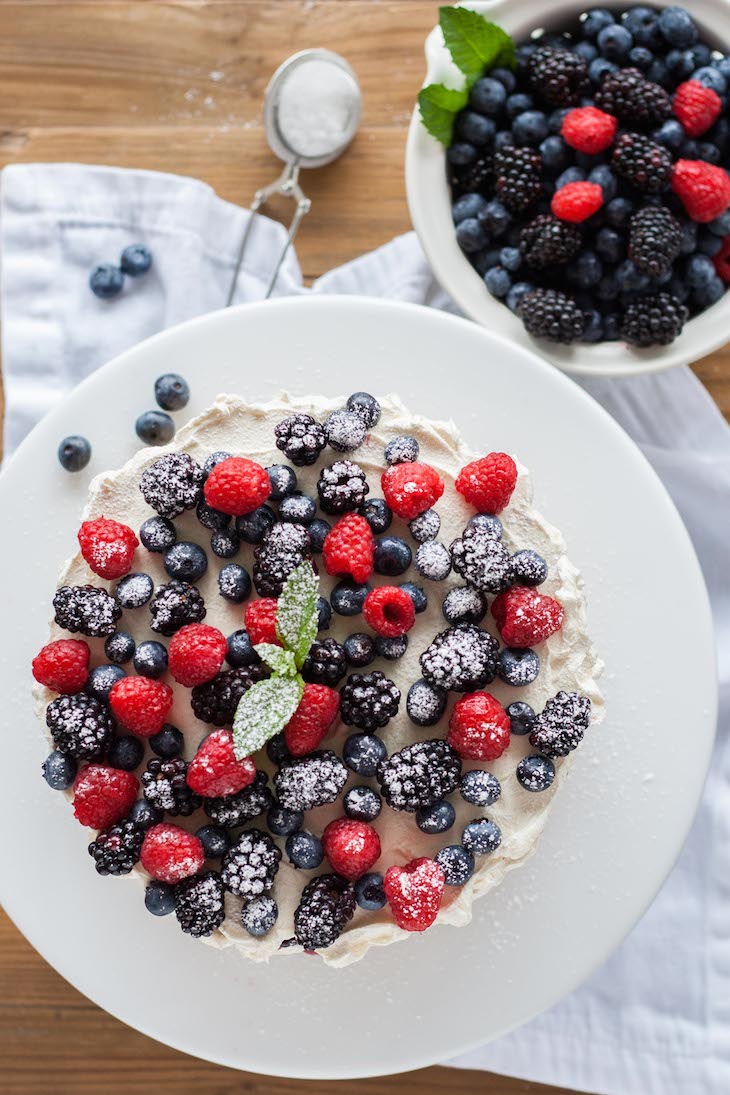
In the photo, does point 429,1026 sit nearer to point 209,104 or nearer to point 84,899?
point 84,899

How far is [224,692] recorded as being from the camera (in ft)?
5.46

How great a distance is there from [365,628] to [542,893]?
0.65 metres

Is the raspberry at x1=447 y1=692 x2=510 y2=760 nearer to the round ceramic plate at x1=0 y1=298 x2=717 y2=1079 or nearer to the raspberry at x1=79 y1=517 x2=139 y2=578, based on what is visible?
the round ceramic plate at x1=0 y1=298 x2=717 y2=1079

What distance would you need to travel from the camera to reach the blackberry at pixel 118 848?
1.66 metres

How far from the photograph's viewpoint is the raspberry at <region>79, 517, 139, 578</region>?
1720mm

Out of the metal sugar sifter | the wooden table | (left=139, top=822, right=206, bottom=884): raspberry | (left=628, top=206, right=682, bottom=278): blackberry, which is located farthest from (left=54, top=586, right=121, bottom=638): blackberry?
(left=628, top=206, right=682, bottom=278): blackberry

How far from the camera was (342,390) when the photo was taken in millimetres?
2035

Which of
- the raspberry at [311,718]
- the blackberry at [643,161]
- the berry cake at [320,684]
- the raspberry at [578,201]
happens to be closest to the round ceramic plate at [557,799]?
the berry cake at [320,684]

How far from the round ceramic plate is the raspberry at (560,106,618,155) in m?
0.46

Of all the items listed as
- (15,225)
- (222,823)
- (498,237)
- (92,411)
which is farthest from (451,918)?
(15,225)

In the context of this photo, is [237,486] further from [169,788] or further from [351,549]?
[169,788]

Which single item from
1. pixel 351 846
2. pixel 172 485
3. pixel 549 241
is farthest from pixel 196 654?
pixel 549 241

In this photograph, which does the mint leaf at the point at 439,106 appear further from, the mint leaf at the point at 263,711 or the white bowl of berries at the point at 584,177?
the mint leaf at the point at 263,711

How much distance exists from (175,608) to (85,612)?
148 millimetres
